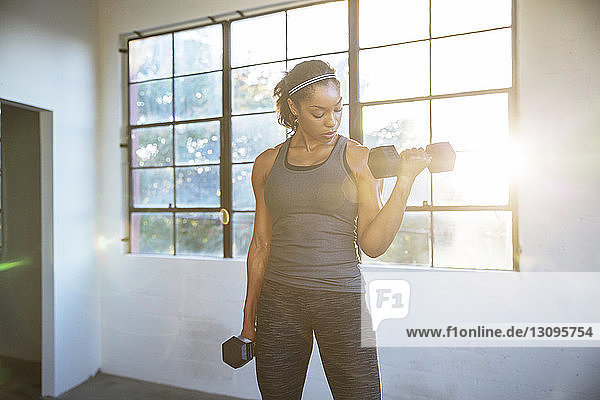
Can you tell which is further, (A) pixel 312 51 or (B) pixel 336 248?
(A) pixel 312 51

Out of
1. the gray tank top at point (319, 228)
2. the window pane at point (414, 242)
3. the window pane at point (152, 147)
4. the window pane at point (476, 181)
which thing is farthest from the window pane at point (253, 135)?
the gray tank top at point (319, 228)

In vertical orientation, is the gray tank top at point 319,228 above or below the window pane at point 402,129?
below

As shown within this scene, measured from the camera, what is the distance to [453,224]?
8.89 feet

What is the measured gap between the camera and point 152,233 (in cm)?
358

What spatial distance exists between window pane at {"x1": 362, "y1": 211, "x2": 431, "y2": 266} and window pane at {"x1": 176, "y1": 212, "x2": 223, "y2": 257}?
1260mm

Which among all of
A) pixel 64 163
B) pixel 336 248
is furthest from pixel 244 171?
pixel 336 248

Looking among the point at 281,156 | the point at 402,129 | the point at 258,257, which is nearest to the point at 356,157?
the point at 281,156

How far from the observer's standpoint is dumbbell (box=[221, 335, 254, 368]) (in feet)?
5.90

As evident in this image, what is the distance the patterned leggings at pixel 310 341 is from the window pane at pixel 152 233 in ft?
6.55

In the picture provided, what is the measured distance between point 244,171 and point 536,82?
6.15 ft

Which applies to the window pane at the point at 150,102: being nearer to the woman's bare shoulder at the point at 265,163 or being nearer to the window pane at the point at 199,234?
the window pane at the point at 199,234

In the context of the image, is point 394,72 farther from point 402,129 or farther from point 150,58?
point 150,58

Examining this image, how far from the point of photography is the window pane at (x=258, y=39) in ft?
10.3

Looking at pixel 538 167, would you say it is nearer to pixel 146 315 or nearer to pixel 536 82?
pixel 536 82
